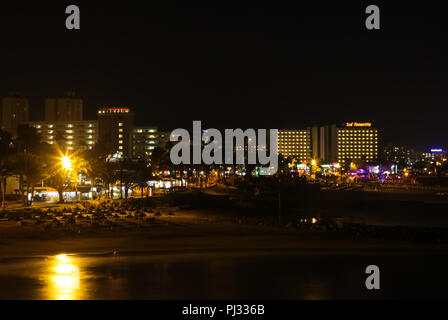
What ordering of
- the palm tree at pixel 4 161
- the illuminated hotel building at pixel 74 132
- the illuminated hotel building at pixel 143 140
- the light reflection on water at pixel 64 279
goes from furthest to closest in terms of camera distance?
the illuminated hotel building at pixel 74 132 → the illuminated hotel building at pixel 143 140 → the palm tree at pixel 4 161 → the light reflection on water at pixel 64 279

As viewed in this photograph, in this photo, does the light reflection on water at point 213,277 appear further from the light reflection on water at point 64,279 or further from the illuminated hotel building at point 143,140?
the illuminated hotel building at point 143,140

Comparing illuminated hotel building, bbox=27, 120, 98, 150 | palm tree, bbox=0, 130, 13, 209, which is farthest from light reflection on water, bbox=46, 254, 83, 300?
illuminated hotel building, bbox=27, 120, 98, 150

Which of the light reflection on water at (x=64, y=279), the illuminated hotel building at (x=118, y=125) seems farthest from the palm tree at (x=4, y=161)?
the illuminated hotel building at (x=118, y=125)

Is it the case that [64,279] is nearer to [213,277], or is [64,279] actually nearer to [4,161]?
[213,277]

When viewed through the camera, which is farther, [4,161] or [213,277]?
[4,161]

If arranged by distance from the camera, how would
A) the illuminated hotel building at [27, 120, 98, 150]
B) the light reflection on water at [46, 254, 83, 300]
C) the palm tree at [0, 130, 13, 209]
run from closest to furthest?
1. the light reflection on water at [46, 254, 83, 300]
2. the palm tree at [0, 130, 13, 209]
3. the illuminated hotel building at [27, 120, 98, 150]

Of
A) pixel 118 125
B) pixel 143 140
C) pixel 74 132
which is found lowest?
pixel 143 140

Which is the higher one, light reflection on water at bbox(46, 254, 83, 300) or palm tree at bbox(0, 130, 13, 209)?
palm tree at bbox(0, 130, 13, 209)

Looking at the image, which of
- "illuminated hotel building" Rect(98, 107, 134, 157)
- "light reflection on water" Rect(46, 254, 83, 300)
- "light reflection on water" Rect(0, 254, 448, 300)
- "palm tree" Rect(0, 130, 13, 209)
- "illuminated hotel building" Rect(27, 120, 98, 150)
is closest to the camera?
"light reflection on water" Rect(46, 254, 83, 300)

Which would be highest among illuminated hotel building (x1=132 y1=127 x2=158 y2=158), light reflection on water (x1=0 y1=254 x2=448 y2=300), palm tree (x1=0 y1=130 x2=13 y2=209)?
illuminated hotel building (x1=132 y1=127 x2=158 y2=158)

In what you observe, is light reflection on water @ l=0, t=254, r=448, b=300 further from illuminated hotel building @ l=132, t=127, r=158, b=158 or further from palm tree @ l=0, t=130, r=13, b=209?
illuminated hotel building @ l=132, t=127, r=158, b=158

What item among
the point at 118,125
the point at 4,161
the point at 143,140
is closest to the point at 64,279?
the point at 4,161

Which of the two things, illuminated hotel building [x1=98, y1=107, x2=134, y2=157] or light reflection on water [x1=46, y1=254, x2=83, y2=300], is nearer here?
light reflection on water [x1=46, y1=254, x2=83, y2=300]
